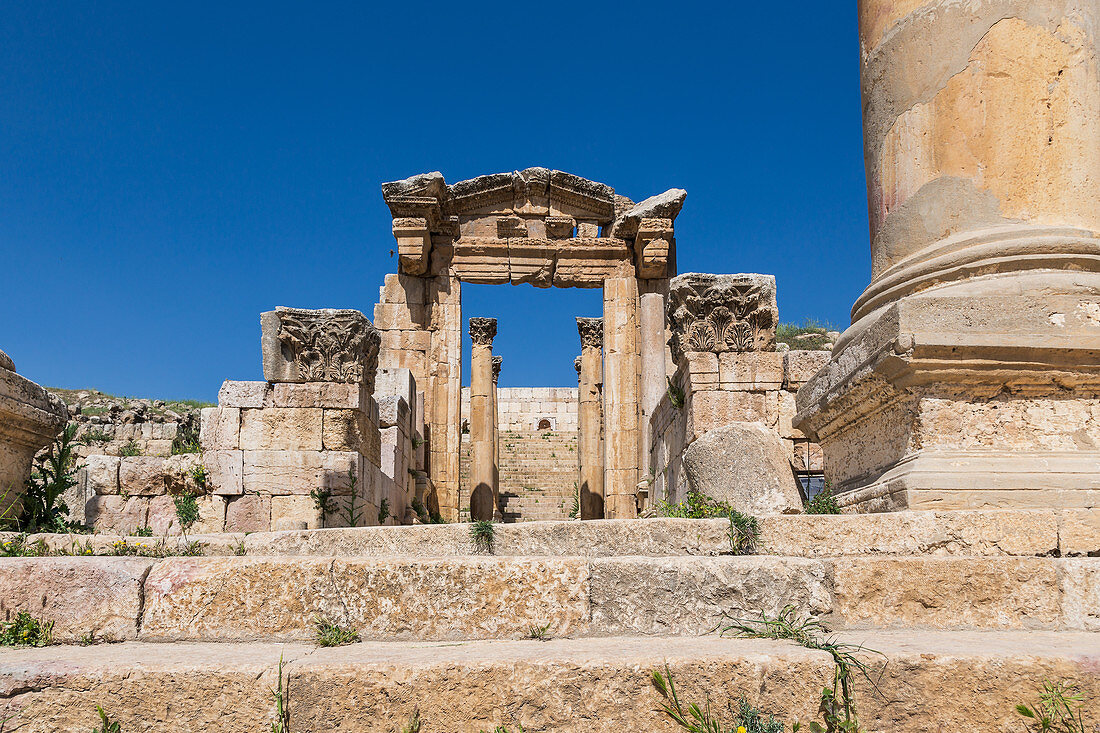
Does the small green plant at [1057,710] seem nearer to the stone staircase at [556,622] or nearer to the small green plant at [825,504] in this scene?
the stone staircase at [556,622]

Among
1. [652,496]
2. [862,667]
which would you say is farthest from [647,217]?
[862,667]

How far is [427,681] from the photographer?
2.30m

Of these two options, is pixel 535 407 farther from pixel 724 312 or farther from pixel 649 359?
pixel 724 312

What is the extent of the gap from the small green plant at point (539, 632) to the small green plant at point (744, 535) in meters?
1.14

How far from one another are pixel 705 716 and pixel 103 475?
812 cm

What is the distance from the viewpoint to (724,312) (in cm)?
844

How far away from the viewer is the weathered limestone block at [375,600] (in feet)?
9.45

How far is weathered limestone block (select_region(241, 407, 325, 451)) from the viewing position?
8352 mm

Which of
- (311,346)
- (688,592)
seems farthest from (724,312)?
(688,592)

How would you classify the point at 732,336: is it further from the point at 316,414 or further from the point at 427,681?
the point at 427,681

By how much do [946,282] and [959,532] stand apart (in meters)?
1.42

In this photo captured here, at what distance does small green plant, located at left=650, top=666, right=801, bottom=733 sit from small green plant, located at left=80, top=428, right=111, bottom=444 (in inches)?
735

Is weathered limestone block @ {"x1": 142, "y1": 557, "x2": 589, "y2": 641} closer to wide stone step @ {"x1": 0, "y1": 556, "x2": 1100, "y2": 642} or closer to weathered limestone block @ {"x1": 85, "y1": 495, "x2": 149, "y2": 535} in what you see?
wide stone step @ {"x1": 0, "y1": 556, "x2": 1100, "y2": 642}

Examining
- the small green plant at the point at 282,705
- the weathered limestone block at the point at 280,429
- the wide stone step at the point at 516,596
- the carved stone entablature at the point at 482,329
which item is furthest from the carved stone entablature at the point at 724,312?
the carved stone entablature at the point at 482,329
